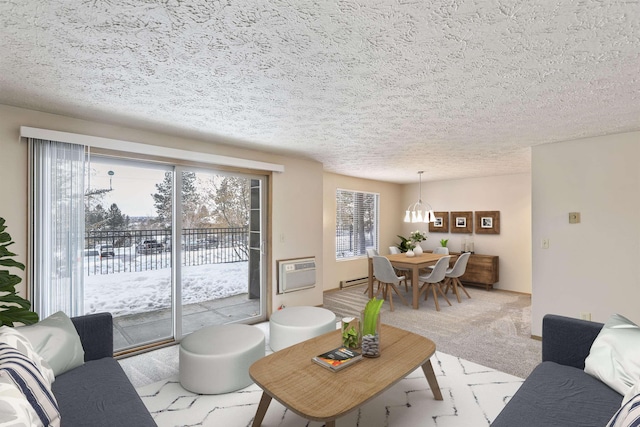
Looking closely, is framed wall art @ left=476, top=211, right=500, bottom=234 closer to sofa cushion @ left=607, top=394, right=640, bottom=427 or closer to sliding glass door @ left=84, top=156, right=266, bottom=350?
sliding glass door @ left=84, top=156, right=266, bottom=350

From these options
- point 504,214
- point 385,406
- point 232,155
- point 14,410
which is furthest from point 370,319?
point 504,214

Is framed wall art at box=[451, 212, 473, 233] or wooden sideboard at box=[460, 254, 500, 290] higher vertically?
framed wall art at box=[451, 212, 473, 233]

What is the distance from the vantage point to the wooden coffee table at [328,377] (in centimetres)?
167

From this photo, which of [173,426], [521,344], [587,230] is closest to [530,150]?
[587,230]

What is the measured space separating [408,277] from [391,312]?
1715mm

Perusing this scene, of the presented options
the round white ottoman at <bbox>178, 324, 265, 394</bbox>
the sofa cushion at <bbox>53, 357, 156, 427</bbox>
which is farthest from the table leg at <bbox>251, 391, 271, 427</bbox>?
the sofa cushion at <bbox>53, 357, 156, 427</bbox>

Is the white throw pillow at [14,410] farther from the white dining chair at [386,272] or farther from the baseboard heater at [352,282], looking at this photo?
the baseboard heater at [352,282]

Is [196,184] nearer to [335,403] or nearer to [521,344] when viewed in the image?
[335,403]

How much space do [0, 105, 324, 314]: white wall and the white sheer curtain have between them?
94 millimetres

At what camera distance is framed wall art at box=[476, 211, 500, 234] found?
6449mm

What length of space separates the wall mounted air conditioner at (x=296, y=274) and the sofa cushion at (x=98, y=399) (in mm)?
2520

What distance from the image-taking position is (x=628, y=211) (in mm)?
3248

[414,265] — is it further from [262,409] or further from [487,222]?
[262,409]

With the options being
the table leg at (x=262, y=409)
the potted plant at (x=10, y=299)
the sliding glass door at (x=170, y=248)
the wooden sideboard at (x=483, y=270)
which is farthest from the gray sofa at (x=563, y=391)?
the wooden sideboard at (x=483, y=270)
